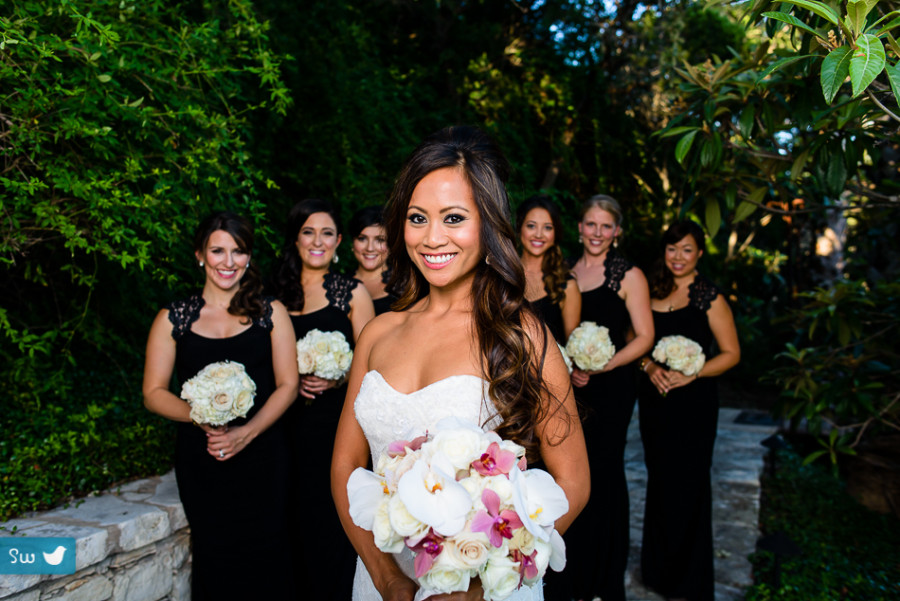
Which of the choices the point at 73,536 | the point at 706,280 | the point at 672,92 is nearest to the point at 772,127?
the point at 706,280

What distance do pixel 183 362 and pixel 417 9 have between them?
634 centimetres

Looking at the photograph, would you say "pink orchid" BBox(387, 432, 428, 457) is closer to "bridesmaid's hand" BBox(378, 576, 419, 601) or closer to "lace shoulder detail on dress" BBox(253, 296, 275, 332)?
"bridesmaid's hand" BBox(378, 576, 419, 601)

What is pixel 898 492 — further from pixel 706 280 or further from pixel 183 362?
pixel 183 362

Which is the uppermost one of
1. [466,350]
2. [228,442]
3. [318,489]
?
[466,350]

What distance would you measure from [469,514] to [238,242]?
2.71 metres

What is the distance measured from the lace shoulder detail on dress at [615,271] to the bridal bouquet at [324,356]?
1960 mm

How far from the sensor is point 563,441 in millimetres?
2096

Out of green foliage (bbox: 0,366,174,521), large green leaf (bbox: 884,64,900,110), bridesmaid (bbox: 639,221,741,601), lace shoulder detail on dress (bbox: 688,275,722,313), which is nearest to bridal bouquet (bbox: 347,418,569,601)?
large green leaf (bbox: 884,64,900,110)

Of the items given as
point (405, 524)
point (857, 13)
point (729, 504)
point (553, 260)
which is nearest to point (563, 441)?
point (405, 524)

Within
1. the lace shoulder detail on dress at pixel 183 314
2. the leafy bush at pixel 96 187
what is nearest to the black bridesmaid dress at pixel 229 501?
the lace shoulder detail on dress at pixel 183 314

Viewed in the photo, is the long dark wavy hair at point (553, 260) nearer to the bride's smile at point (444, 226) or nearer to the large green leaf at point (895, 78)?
the bride's smile at point (444, 226)

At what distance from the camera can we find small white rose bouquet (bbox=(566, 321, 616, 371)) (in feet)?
14.3

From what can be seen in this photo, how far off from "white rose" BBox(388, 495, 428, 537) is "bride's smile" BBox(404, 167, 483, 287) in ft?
2.54

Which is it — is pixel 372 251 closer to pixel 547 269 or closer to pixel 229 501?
pixel 547 269
